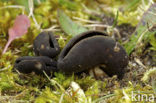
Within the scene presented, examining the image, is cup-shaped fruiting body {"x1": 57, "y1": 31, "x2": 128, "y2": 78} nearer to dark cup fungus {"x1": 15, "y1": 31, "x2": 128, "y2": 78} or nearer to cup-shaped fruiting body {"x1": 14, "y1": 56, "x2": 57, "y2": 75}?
dark cup fungus {"x1": 15, "y1": 31, "x2": 128, "y2": 78}

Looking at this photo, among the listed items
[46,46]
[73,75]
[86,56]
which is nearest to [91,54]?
[86,56]

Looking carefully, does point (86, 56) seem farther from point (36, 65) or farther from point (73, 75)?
point (36, 65)

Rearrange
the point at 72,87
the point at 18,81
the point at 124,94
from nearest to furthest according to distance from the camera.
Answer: the point at 124,94, the point at 72,87, the point at 18,81

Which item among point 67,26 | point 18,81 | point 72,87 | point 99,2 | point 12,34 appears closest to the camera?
point 72,87

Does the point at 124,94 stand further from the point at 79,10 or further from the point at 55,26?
the point at 79,10

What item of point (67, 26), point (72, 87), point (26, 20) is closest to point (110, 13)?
point (67, 26)

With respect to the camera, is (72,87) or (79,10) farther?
(79,10)

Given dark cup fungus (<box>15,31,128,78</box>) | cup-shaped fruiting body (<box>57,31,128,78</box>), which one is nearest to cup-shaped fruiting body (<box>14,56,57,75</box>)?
dark cup fungus (<box>15,31,128,78</box>)

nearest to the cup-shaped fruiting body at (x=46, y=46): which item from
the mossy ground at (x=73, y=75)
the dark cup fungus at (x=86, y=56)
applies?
the dark cup fungus at (x=86, y=56)
